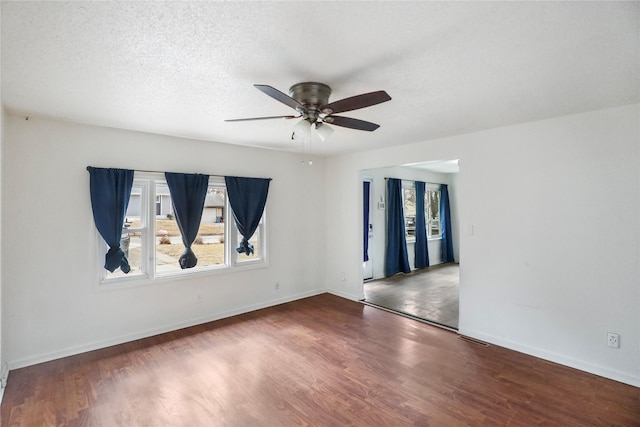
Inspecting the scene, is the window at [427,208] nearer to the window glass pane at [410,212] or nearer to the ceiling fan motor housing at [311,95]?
the window glass pane at [410,212]

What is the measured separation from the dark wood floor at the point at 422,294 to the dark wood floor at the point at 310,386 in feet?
A: 2.47

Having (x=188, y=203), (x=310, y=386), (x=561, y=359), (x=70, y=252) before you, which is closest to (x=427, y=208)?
(x=561, y=359)

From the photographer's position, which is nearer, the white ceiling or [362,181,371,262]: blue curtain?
the white ceiling

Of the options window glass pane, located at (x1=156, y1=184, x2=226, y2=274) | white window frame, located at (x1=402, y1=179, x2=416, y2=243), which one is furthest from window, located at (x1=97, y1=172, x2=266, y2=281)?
white window frame, located at (x1=402, y1=179, x2=416, y2=243)

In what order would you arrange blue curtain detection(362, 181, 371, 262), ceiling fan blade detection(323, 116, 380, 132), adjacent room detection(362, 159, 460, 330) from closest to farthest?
1. ceiling fan blade detection(323, 116, 380, 132)
2. adjacent room detection(362, 159, 460, 330)
3. blue curtain detection(362, 181, 371, 262)

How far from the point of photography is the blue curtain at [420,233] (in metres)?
7.54

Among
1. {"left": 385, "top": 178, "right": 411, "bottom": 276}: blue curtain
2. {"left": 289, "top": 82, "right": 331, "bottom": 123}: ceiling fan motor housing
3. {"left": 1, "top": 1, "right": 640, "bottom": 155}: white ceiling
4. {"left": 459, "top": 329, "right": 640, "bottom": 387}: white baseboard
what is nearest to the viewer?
{"left": 1, "top": 1, "right": 640, "bottom": 155}: white ceiling

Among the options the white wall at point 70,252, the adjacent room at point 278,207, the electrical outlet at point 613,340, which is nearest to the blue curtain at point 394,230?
the adjacent room at point 278,207

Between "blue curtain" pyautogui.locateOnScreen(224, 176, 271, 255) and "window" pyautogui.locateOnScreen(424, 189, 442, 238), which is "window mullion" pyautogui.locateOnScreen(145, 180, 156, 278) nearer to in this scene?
"blue curtain" pyautogui.locateOnScreen(224, 176, 271, 255)

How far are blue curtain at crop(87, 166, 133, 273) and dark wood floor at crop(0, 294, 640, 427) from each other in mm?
1020

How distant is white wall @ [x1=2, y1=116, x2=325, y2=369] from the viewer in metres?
2.95

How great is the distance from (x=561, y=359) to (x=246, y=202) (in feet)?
13.7

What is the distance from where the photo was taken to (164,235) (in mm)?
3936

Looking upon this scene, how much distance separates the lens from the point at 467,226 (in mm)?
3760
